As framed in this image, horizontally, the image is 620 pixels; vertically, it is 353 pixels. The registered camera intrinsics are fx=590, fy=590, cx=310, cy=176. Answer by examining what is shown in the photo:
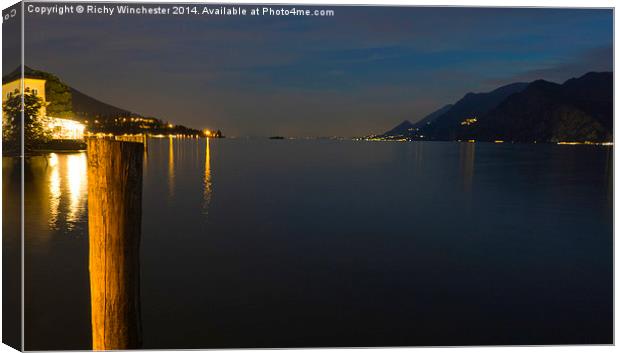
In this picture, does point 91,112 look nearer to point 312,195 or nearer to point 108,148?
point 108,148

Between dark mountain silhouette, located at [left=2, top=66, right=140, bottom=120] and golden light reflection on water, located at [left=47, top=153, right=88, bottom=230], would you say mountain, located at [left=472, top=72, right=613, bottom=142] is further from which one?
dark mountain silhouette, located at [left=2, top=66, right=140, bottom=120]

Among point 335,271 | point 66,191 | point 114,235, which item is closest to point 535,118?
point 66,191

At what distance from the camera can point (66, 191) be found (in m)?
26.3

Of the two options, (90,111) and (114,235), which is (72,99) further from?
(114,235)

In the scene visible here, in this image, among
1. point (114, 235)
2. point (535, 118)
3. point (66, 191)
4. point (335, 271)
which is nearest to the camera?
point (114, 235)

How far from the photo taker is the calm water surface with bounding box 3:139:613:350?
32.0ft

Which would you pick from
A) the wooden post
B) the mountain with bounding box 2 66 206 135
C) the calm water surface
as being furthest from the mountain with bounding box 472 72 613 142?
the wooden post

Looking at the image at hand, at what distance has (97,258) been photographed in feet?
13.0

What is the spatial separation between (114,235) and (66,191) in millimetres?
24310

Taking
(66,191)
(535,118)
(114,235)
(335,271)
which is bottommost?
(335,271)

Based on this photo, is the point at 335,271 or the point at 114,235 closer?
the point at 114,235

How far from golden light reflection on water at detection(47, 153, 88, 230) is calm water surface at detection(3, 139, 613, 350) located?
125mm

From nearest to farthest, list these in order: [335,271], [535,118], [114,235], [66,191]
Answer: [114,235] < [335,271] < [66,191] < [535,118]

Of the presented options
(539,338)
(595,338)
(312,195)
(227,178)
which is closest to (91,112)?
(539,338)
